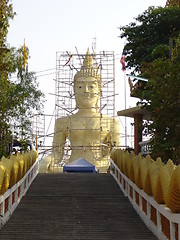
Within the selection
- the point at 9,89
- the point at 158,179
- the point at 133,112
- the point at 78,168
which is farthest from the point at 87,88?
the point at 158,179

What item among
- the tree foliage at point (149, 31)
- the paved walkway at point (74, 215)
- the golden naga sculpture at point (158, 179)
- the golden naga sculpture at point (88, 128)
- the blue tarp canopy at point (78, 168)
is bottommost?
the paved walkway at point (74, 215)

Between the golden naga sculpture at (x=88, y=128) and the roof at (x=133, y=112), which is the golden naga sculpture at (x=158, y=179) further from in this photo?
the golden naga sculpture at (x=88, y=128)

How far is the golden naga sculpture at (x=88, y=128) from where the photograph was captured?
103 ft

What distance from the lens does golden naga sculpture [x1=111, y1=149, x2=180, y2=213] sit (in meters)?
7.38

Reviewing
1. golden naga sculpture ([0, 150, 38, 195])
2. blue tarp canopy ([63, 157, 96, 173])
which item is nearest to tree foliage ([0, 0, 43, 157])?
golden naga sculpture ([0, 150, 38, 195])

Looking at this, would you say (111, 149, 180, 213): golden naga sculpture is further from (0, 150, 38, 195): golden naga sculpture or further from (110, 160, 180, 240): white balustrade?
(0, 150, 38, 195): golden naga sculpture

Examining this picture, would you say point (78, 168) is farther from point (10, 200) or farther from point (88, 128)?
point (10, 200)

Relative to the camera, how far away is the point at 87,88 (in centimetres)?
3275

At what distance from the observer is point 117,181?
16.3m

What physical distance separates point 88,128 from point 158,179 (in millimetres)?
23193

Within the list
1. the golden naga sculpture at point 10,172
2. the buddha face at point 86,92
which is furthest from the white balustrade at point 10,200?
the buddha face at point 86,92

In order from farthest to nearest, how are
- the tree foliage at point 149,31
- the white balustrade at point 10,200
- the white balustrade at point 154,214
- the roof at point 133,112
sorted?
the roof at point 133,112 → the tree foliage at point 149,31 → the white balustrade at point 10,200 → the white balustrade at point 154,214

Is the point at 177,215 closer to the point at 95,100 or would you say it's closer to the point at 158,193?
the point at 158,193

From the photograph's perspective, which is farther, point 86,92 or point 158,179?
point 86,92
